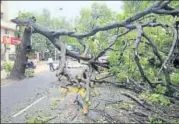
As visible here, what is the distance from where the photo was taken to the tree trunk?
6041mm

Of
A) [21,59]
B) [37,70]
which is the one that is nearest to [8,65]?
[21,59]

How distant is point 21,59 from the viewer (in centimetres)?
673

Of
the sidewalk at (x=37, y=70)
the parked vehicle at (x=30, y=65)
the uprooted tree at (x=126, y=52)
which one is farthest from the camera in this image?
the parked vehicle at (x=30, y=65)

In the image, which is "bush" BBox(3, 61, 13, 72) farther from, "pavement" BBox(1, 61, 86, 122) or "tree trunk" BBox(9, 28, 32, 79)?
"pavement" BBox(1, 61, 86, 122)

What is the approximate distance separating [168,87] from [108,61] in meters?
2.93

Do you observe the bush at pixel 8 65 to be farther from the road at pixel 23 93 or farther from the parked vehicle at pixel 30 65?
the road at pixel 23 93

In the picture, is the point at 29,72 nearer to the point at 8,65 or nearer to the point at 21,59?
the point at 21,59

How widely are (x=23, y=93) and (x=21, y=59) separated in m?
1.70

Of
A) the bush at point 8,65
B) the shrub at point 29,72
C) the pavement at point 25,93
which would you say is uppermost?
the bush at point 8,65

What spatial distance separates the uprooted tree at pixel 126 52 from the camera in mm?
4637

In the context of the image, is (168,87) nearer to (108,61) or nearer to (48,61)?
(48,61)

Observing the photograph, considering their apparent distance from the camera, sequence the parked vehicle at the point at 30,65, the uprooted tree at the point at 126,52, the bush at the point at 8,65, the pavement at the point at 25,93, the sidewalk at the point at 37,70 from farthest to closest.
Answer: the bush at the point at 8,65, the parked vehicle at the point at 30,65, the sidewalk at the point at 37,70, the uprooted tree at the point at 126,52, the pavement at the point at 25,93

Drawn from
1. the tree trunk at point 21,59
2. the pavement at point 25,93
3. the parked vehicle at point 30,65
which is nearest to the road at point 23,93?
the pavement at point 25,93

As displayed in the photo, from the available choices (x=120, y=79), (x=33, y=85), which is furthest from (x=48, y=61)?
(x=120, y=79)
